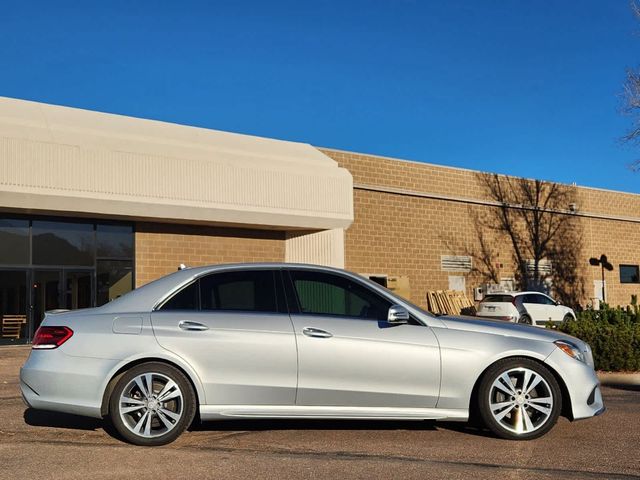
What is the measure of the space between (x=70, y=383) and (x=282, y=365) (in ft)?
5.62

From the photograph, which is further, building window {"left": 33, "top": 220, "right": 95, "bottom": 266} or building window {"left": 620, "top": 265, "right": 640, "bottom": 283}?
building window {"left": 620, "top": 265, "right": 640, "bottom": 283}

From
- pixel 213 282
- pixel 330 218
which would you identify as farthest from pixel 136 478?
pixel 330 218

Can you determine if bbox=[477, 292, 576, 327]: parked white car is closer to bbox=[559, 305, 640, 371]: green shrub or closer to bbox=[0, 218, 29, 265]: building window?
bbox=[559, 305, 640, 371]: green shrub

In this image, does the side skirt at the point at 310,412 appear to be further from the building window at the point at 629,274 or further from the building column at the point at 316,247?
the building window at the point at 629,274

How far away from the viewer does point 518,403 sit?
19.9 feet

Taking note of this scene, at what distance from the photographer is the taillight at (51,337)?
5.95m

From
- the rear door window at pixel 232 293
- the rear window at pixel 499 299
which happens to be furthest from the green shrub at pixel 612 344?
the rear window at pixel 499 299

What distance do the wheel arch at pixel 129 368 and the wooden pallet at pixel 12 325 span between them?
49.6 feet

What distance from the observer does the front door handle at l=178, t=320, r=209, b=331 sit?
5949 mm

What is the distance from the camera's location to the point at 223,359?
19.4 ft

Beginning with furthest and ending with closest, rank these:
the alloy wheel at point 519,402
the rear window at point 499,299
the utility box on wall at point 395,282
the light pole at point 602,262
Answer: the light pole at point 602,262
the utility box on wall at point 395,282
the rear window at point 499,299
the alloy wheel at point 519,402

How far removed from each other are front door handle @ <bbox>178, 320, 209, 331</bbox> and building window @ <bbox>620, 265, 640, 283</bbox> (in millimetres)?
33309

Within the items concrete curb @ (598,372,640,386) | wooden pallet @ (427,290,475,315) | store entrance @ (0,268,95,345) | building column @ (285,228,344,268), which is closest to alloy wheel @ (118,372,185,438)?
concrete curb @ (598,372,640,386)

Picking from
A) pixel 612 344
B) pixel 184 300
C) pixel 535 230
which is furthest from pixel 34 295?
pixel 535 230
